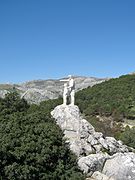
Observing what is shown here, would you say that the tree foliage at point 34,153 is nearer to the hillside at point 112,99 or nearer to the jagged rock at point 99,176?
the jagged rock at point 99,176

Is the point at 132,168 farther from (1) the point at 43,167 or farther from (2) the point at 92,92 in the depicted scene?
(2) the point at 92,92

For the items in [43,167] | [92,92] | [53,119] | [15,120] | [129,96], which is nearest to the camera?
[43,167]

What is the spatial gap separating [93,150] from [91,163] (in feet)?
12.1

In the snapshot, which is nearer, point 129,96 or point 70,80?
point 70,80

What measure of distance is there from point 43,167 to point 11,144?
3.30 m

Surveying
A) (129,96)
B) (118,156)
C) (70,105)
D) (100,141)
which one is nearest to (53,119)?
(70,105)

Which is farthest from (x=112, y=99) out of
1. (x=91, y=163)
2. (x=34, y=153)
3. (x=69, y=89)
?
(x=34, y=153)

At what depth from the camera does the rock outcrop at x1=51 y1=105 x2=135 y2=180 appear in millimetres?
33250

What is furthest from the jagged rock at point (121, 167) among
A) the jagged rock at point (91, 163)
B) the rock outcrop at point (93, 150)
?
the jagged rock at point (91, 163)

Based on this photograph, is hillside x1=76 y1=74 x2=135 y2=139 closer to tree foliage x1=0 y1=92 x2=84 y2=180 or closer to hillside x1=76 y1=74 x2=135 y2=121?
hillside x1=76 y1=74 x2=135 y2=121

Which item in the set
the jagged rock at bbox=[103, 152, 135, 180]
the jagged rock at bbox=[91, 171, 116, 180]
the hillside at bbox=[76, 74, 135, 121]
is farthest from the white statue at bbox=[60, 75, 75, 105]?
the hillside at bbox=[76, 74, 135, 121]

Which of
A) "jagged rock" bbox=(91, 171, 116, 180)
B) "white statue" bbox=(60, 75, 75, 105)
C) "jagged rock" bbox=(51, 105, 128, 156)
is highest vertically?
"white statue" bbox=(60, 75, 75, 105)

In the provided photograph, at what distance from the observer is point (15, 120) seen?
36.8 meters

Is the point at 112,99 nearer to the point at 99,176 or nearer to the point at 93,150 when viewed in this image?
the point at 93,150
